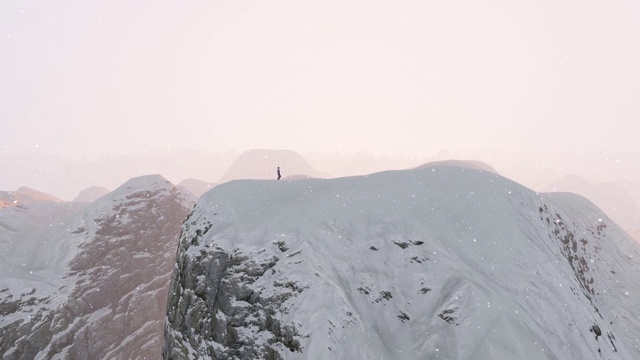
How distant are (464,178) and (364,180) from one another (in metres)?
2.70

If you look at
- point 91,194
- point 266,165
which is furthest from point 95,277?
point 266,165

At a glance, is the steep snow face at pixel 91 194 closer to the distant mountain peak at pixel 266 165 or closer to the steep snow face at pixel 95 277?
the distant mountain peak at pixel 266 165

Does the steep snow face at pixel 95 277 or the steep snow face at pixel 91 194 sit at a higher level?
the steep snow face at pixel 95 277

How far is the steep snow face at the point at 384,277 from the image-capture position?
7.53 metres

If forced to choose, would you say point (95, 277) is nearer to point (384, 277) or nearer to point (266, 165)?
point (384, 277)

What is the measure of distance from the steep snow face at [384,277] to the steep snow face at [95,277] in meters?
7.89

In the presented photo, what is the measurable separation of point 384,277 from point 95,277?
13990mm

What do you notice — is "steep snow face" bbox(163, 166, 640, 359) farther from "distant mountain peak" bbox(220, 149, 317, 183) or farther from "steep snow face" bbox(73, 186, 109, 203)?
"distant mountain peak" bbox(220, 149, 317, 183)

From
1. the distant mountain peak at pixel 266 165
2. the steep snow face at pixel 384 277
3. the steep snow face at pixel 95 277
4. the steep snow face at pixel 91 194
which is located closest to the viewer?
the steep snow face at pixel 384 277

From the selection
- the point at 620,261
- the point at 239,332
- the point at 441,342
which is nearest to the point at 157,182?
the point at 239,332

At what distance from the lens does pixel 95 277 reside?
56.0 feet

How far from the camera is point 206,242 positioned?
31.6 feet

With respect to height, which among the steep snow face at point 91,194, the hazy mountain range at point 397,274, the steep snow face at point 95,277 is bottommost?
the steep snow face at point 91,194

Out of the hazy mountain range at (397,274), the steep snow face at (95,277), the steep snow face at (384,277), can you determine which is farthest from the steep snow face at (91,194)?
the steep snow face at (384,277)
